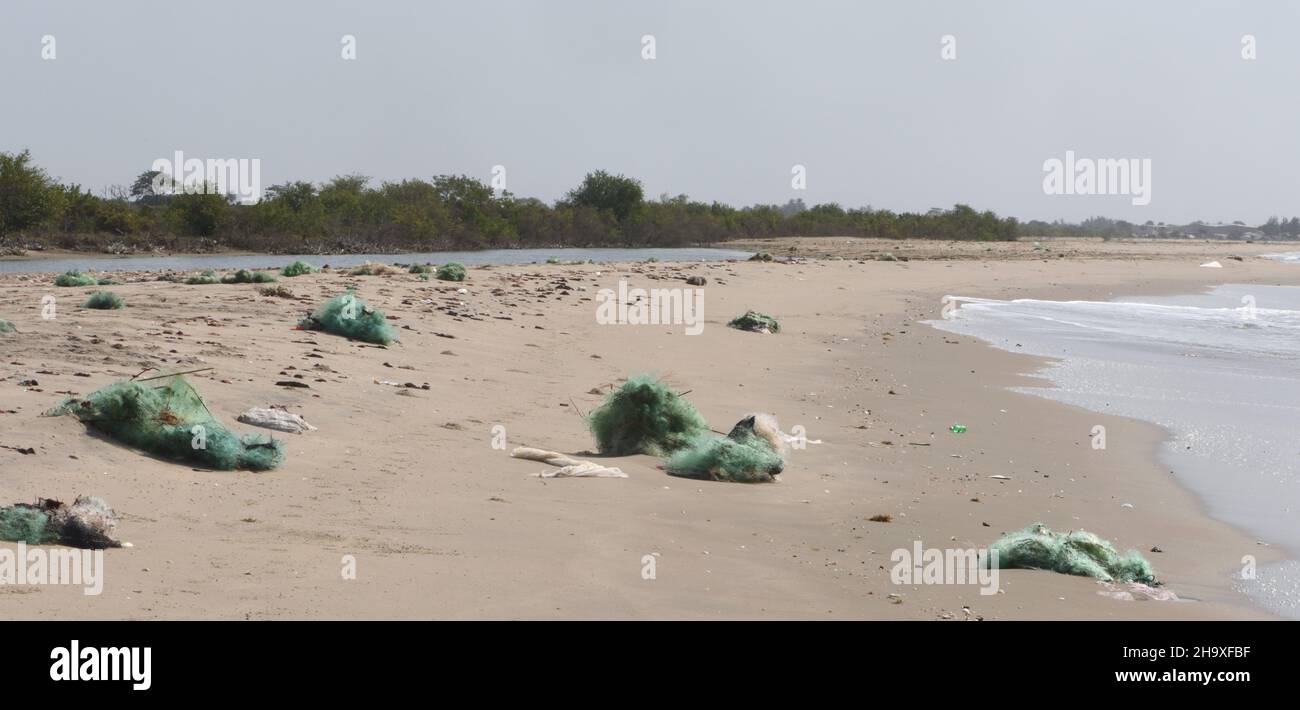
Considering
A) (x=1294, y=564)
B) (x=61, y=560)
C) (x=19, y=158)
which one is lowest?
(x=1294, y=564)

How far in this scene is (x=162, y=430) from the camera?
6.63 meters

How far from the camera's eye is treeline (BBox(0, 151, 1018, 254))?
36.3 meters

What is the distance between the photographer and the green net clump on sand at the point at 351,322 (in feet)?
39.7

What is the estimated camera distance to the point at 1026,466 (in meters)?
Answer: 8.75

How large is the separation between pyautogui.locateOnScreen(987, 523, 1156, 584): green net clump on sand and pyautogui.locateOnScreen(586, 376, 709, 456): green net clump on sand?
2.95m

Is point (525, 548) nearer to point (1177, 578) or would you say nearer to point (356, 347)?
point (1177, 578)

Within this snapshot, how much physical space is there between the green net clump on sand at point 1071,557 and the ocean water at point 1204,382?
583 millimetres

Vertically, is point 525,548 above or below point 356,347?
below

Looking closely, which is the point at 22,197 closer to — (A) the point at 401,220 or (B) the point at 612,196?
(A) the point at 401,220

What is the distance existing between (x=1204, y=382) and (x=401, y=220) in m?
38.3
